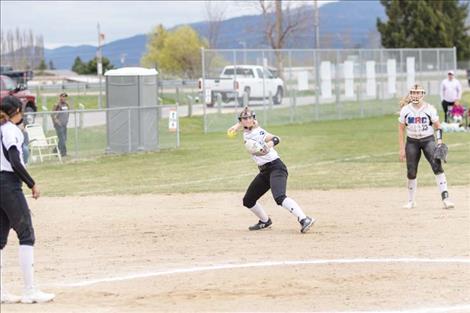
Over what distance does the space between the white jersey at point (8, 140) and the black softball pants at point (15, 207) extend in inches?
2.7

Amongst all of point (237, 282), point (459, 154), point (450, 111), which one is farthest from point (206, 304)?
point (450, 111)

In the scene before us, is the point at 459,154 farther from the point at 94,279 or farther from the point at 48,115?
the point at 94,279

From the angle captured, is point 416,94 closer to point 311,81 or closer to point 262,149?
point 262,149

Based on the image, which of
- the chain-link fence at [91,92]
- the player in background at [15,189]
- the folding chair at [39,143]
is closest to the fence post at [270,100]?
the chain-link fence at [91,92]

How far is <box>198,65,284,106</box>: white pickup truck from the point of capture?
35.8 metres

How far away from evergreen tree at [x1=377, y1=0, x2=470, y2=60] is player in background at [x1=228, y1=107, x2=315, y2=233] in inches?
2575

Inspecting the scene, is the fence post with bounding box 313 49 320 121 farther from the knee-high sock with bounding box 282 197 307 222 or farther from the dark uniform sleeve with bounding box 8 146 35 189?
the dark uniform sleeve with bounding box 8 146 35 189

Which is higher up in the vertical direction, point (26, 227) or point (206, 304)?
point (26, 227)

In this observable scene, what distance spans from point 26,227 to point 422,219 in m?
6.88

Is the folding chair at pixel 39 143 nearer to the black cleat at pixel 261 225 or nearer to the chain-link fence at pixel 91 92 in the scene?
the black cleat at pixel 261 225

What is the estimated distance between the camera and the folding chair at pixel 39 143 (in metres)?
24.7

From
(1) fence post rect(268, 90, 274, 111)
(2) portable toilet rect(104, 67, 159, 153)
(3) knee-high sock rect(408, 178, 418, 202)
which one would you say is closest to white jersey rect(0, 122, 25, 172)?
(3) knee-high sock rect(408, 178, 418, 202)

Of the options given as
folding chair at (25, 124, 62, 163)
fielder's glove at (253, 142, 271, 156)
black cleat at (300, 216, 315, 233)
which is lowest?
black cleat at (300, 216, 315, 233)

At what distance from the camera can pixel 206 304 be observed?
29.5ft
